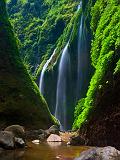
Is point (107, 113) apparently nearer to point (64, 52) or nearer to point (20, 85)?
point (20, 85)

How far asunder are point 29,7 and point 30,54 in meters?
23.7

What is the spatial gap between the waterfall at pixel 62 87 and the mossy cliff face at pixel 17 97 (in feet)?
39.7

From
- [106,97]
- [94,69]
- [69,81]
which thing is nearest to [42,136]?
[106,97]

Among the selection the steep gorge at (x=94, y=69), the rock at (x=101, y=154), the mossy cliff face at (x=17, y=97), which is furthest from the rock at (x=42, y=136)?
the rock at (x=101, y=154)

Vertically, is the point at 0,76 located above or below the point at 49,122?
above

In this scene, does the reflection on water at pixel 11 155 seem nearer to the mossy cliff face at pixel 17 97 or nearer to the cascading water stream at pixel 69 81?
the mossy cliff face at pixel 17 97

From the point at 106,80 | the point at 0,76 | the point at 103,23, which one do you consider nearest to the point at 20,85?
the point at 0,76

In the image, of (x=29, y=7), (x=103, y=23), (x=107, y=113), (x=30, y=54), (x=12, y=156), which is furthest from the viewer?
(x=29, y=7)

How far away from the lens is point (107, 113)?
68.5ft

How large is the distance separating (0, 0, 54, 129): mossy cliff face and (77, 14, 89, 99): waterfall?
36.4 ft

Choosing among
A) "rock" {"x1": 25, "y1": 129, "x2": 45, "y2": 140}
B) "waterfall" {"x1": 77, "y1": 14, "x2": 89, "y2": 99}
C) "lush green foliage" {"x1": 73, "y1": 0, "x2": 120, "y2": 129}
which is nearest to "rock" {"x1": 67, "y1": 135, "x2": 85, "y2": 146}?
"lush green foliage" {"x1": 73, "y1": 0, "x2": 120, "y2": 129}

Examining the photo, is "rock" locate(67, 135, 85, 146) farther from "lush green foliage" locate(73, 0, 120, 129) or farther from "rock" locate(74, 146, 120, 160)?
"rock" locate(74, 146, 120, 160)

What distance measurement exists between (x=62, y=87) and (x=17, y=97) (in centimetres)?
1735

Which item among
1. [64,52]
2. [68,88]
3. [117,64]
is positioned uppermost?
[117,64]
